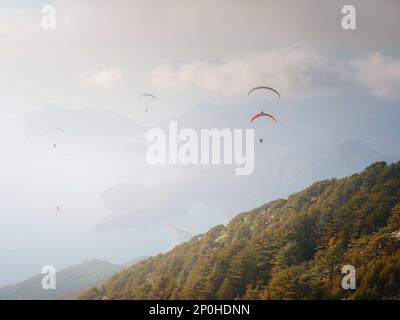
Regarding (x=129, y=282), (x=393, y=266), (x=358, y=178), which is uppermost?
(x=358, y=178)

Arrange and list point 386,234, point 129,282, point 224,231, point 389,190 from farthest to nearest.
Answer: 1. point 224,231
2. point 129,282
3. point 389,190
4. point 386,234

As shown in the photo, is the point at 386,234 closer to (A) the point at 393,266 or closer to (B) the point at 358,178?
(A) the point at 393,266

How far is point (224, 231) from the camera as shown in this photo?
3049 inches
